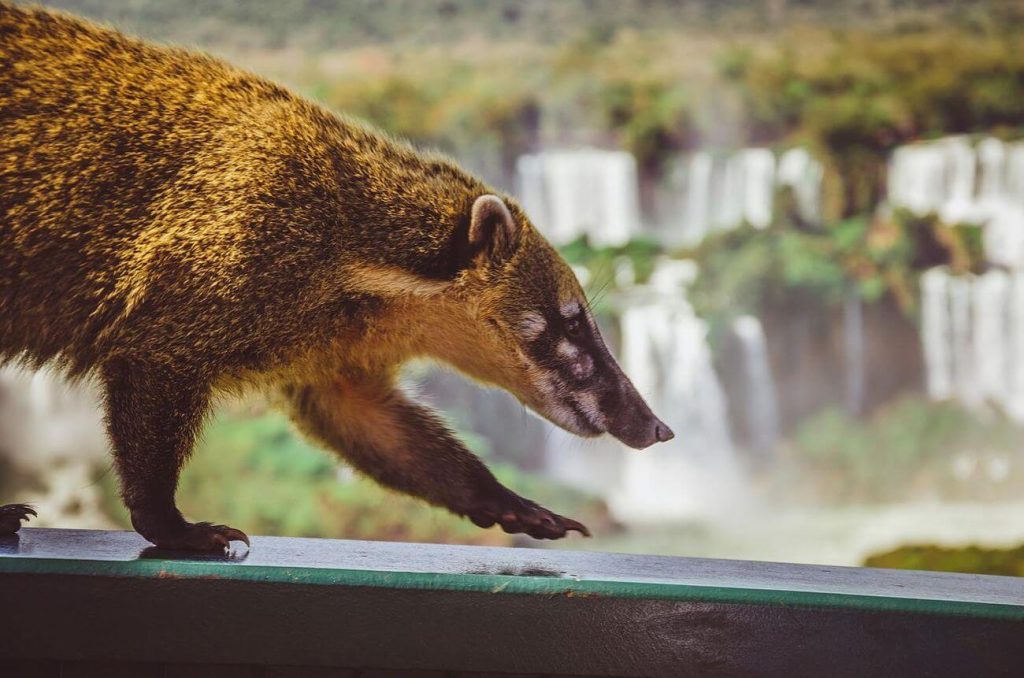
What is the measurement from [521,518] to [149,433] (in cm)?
80

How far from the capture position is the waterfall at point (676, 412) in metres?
12.6

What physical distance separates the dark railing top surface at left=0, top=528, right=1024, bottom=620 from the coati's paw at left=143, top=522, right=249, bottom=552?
2.8 inches

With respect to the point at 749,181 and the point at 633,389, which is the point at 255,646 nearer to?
the point at 633,389

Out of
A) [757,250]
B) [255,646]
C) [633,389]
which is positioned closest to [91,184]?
[255,646]

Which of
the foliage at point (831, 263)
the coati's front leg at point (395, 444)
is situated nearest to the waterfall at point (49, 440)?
the foliage at point (831, 263)

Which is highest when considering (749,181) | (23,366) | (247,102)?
(749,181)

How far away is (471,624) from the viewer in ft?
5.23

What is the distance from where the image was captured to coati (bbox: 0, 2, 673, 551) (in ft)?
6.89

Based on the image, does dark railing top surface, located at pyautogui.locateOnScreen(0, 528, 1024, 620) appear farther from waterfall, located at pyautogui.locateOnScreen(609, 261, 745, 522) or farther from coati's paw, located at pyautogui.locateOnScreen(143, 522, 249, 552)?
waterfall, located at pyautogui.locateOnScreen(609, 261, 745, 522)

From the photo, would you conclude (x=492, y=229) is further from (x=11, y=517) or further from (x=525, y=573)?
(x=11, y=517)

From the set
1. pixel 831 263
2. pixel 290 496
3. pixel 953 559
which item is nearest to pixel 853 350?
pixel 831 263

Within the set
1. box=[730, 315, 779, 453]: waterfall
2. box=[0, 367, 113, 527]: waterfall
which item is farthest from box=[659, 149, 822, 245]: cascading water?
box=[0, 367, 113, 527]: waterfall

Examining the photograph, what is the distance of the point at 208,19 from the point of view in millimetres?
14172

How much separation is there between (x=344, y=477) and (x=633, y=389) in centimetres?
944
